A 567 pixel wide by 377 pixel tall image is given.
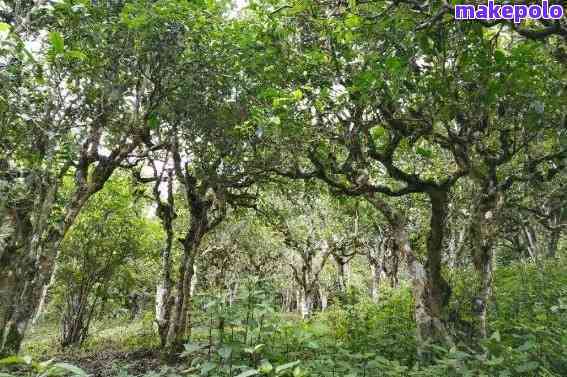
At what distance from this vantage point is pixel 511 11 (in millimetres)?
4812

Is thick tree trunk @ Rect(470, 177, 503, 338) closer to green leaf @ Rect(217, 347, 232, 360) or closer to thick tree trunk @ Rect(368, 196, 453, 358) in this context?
thick tree trunk @ Rect(368, 196, 453, 358)

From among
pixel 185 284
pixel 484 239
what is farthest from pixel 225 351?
pixel 185 284

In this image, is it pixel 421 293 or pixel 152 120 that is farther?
pixel 152 120

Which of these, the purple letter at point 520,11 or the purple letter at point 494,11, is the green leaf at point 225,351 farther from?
the purple letter at point 520,11

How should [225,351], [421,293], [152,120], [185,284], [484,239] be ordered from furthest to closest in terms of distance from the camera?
[185,284], [152,120], [421,293], [484,239], [225,351]

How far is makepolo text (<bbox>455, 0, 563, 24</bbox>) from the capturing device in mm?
4789

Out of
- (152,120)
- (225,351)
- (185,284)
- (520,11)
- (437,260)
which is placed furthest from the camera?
(185,284)

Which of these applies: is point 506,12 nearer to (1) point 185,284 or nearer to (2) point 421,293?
(2) point 421,293

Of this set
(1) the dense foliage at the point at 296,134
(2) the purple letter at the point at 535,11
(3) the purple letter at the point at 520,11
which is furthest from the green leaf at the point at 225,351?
(2) the purple letter at the point at 535,11

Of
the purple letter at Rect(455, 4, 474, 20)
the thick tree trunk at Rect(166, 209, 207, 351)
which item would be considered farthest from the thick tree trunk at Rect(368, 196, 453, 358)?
the thick tree trunk at Rect(166, 209, 207, 351)

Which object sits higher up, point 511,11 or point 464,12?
point 464,12

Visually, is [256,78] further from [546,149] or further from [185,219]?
[185,219]

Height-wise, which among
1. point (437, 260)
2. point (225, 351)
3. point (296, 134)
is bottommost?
point (225, 351)

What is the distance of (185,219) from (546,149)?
784 inches
